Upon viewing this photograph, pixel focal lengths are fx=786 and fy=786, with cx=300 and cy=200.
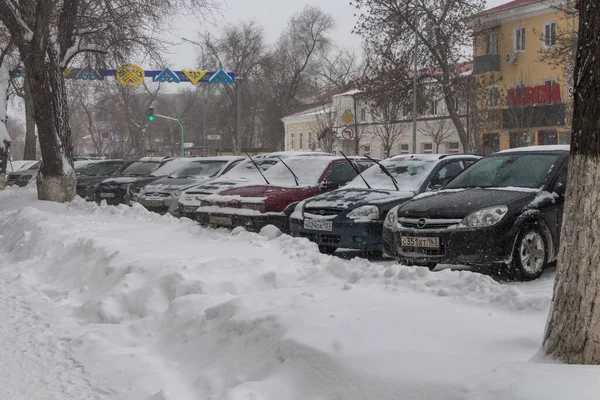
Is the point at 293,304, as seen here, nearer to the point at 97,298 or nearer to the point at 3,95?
the point at 97,298

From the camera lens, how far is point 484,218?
8.20m

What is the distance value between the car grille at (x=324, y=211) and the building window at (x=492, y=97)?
27.6 m

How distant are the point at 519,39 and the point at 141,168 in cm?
2713

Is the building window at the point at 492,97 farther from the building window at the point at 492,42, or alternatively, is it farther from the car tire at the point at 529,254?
the car tire at the point at 529,254

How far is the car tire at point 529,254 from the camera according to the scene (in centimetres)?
811

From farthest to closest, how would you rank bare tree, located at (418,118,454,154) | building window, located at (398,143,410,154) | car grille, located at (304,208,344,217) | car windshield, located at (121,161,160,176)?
building window, located at (398,143,410,154), bare tree, located at (418,118,454,154), car windshield, located at (121,161,160,176), car grille, located at (304,208,344,217)

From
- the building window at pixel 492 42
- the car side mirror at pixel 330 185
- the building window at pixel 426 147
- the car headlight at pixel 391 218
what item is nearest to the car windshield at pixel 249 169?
the car side mirror at pixel 330 185

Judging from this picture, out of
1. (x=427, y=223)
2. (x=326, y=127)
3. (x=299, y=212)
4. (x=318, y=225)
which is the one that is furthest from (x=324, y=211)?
(x=326, y=127)

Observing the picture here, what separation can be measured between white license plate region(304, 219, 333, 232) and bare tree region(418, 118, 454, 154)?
34.9m

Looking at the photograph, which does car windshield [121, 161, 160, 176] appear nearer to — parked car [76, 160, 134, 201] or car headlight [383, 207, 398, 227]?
parked car [76, 160, 134, 201]

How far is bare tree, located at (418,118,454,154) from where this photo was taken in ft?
147

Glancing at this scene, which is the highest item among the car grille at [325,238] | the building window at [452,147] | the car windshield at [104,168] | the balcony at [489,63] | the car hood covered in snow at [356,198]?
the balcony at [489,63]

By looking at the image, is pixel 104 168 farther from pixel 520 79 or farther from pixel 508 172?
pixel 520 79

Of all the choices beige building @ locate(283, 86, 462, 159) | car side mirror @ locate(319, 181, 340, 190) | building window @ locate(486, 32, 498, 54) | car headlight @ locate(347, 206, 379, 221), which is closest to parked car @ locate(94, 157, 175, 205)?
car side mirror @ locate(319, 181, 340, 190)
